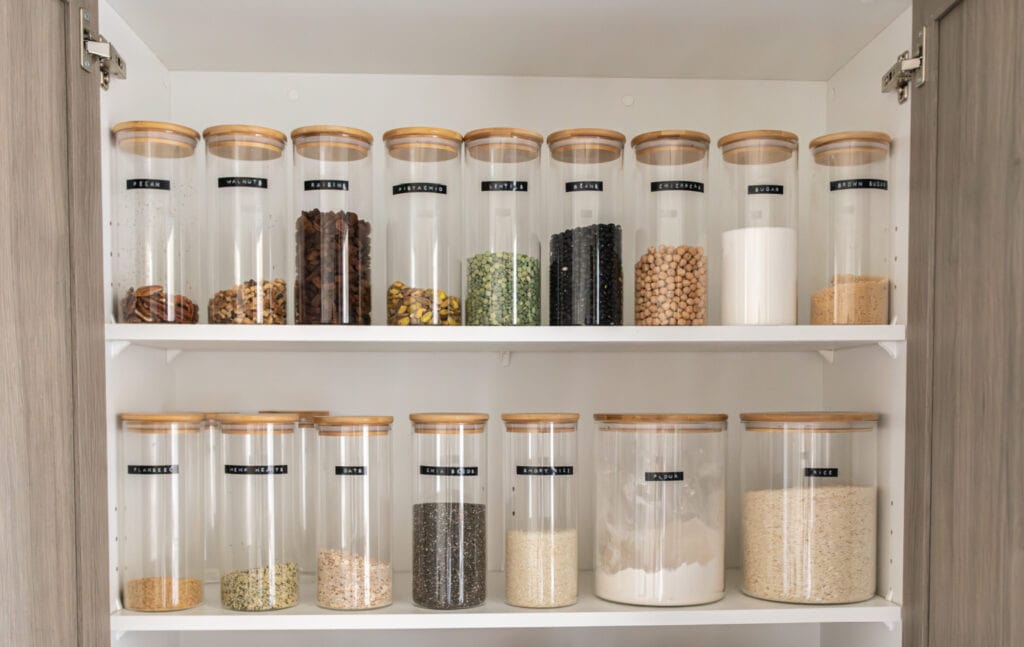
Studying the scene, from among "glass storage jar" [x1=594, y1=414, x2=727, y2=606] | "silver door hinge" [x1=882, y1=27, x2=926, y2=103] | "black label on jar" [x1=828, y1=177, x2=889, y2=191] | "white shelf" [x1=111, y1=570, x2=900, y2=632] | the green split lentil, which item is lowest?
"white shelf" [x1=111, y1=570, x2=900, y2=632]

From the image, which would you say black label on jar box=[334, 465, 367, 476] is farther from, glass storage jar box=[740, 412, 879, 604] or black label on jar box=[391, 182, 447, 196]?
glass storage jar box=[740, 412, 879, 604]

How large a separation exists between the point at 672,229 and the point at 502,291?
0.29 metres

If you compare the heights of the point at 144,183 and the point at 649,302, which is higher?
the point at 144,183

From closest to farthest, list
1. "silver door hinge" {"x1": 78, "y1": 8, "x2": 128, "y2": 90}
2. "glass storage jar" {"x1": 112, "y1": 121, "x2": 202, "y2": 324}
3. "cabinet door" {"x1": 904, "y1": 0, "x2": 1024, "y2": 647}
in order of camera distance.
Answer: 1. "cabinet door" {"x1": 904, "y1": 0, "x2": 1024, "y2": 647}
2. "silver door hinge" {"x1": 78, "y1": 8, "x2": 128, "y2": 90}
3. "glass storage jar" {"x1": 112, "y1": 121, "x2": 202, "y2": 324}

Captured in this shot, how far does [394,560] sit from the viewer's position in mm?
1654

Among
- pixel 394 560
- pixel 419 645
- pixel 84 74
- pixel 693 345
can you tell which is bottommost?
pixel 419 645

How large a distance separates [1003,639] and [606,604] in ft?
1.79

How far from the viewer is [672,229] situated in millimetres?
1425

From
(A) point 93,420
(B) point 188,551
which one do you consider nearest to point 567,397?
(B) point 188,551

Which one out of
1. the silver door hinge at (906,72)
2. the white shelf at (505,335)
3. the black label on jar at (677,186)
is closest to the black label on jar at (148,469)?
the white shelf at (505,335)

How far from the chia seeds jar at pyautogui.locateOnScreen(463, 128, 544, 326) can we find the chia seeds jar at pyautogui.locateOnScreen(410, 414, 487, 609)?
17 cm

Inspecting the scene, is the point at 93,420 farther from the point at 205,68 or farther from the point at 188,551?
the point at 205,68

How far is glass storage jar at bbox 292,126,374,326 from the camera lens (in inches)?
53.6

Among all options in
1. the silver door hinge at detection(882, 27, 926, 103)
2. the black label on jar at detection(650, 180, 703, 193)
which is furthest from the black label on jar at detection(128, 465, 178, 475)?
the silver door hinge at detection(882, 27, 926, 103)
